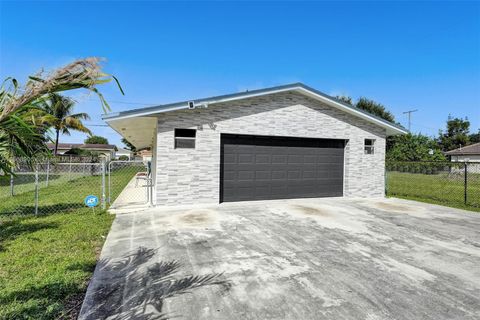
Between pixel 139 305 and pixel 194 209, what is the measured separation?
5026 millimetres

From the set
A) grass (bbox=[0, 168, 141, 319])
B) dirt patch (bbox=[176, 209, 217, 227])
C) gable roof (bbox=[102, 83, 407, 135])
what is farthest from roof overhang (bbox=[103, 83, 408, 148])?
dirt patch (bbox=[176, 209, 217, 227])

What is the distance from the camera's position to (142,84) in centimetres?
1833

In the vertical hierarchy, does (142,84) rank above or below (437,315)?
above

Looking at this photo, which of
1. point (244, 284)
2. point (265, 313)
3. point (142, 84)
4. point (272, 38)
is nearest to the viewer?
point (265, 313)

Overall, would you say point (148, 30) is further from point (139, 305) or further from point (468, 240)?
point (468, 240)

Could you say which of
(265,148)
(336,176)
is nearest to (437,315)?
(265,148)

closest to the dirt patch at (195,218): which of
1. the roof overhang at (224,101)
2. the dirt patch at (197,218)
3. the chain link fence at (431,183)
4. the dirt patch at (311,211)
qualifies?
the dirt patch at (197,218)

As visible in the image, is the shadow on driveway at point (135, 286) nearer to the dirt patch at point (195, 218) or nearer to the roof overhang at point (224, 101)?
the dirt patch at point (195, 218)

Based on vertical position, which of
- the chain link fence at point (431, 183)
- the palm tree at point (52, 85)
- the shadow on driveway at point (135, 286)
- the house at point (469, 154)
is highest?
the house at point (469, 154)

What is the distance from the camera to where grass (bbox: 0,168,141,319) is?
2.83 metres

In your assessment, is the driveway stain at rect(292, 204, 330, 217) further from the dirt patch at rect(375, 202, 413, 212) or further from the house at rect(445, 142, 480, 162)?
the house at rect(445, 142, 480, 162)

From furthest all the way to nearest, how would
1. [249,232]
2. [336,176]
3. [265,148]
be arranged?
[336,176] → [265,148] → [249,232]

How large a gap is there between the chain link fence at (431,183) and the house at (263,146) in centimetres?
233

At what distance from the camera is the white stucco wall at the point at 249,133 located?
321 inches
